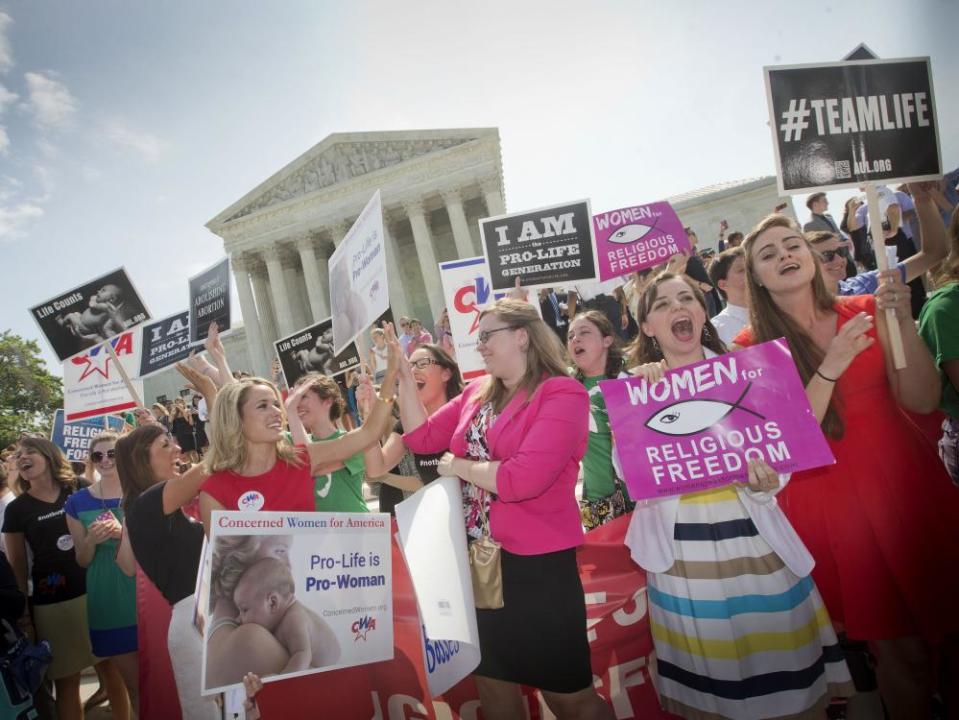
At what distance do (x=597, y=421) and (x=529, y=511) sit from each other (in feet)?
5.02

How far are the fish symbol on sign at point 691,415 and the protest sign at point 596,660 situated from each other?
84cm

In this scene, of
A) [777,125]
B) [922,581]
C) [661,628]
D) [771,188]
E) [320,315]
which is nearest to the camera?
[922,581]

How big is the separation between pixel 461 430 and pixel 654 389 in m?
0.86

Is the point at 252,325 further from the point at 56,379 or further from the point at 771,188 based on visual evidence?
the point at 771,188

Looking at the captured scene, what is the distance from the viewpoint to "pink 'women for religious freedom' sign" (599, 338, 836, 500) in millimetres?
2176

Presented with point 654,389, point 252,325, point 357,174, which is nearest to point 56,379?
point 252,325

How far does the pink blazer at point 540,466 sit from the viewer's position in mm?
2127

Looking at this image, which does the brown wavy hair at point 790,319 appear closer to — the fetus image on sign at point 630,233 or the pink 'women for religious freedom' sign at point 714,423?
the pink 'women for religious freedom' sign at point 714,423

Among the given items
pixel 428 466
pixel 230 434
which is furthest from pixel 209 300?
pixel 428 466

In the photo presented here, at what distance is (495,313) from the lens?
2.51 metres

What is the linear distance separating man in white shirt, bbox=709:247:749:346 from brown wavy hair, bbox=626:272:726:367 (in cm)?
164

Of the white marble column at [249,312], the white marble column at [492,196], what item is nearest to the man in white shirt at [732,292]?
the white marble column at [492,196]

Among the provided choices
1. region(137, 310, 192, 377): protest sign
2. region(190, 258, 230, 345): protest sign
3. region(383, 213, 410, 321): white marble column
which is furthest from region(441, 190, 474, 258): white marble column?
region(190, 258, 230, 345): protest sign

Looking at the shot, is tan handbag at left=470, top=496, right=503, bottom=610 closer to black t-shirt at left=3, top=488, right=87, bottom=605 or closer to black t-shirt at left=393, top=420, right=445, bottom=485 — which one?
black t-shirt at left=393, top=420, right=445, bottom=485
